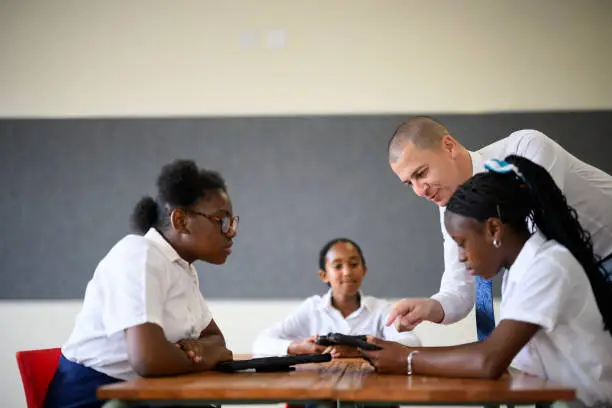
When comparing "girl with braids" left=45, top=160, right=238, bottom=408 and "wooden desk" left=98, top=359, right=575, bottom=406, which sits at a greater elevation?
"girl with braids" left=45, top=160, right=238, bottom=408

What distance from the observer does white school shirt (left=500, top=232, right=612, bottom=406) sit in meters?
1.89

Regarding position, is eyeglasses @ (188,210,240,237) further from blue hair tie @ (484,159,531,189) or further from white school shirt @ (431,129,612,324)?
blue hair tie @ (484,159,531,189)

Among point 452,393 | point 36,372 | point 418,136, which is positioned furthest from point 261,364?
point 418,136

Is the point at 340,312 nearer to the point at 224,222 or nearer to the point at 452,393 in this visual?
the point at 224,222

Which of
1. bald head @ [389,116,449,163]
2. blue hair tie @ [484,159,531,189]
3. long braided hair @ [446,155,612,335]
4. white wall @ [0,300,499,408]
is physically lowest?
white wall @ [0,300,499,408]

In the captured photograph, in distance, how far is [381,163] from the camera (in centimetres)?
504

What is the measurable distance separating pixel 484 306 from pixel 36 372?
5.33 feet

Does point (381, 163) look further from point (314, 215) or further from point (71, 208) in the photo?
point (71, 208)

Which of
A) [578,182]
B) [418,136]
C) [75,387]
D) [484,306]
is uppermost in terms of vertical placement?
[418,136]

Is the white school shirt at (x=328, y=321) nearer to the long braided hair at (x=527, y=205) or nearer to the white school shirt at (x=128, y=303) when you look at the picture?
the white school shirt at (x=128, y=303)

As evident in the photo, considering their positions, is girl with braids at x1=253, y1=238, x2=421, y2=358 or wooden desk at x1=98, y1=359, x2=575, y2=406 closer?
wooden desk at x1=98, y1=359, x2=575, y2=406

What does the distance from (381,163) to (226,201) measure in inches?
107

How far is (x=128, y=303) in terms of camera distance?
6.52 ft

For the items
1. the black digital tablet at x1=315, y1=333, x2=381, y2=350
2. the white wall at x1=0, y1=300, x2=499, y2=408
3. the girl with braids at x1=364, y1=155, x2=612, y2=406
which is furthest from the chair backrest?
the white wall at x1=0, y1=300, x2=499, y2=408
